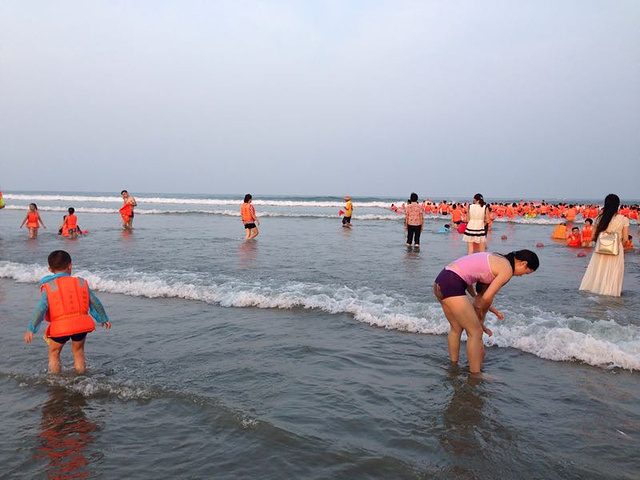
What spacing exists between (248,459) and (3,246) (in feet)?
50.5

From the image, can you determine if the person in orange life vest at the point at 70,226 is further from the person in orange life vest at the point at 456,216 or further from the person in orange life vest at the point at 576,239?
the person in orange life vest at the point at 576,239

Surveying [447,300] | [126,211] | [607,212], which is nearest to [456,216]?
[607,212]

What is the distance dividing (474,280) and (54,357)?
4.52 m

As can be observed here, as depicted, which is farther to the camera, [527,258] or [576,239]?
[576,239]

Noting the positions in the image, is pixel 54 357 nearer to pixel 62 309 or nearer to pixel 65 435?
pixel 62 309

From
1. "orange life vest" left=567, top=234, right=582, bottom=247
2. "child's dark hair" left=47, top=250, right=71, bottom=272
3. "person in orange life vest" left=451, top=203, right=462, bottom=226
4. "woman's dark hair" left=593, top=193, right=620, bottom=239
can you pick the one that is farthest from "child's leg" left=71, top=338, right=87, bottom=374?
"person in orange life vest" left=451, top=203, right=462, bottom=226

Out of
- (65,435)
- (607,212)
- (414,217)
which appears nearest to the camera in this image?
(65,435)

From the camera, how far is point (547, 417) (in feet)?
13.2

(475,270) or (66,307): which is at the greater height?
(475,270)

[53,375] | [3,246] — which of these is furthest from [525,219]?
[53,375]

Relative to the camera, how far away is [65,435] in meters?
3.69

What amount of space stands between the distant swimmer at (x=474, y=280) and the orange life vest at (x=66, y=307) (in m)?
3.70

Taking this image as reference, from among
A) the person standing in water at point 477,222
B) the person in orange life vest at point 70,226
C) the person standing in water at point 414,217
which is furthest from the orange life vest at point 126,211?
the person standing in water at point 477,222

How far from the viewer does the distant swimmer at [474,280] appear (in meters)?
4.66
